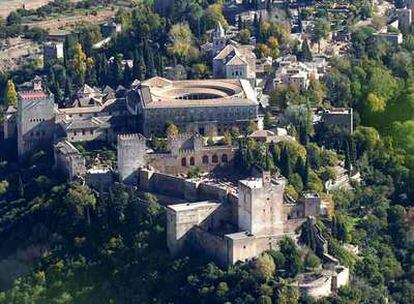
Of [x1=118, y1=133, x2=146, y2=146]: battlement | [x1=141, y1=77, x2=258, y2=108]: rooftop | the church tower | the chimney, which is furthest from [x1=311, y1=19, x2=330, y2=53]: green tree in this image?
the chimney

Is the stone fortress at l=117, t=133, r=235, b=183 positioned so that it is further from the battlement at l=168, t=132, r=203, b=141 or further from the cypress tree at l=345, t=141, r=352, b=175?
the cypress tree at l=345, t=141, r=352, b=175

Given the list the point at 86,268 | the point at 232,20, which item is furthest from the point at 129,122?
the point at 232,20

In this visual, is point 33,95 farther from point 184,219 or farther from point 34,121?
point 184,219

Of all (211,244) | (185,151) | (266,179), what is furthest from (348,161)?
(211,244)

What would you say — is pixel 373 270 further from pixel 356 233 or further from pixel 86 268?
pixel 86 268

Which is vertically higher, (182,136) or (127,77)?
(127,77)

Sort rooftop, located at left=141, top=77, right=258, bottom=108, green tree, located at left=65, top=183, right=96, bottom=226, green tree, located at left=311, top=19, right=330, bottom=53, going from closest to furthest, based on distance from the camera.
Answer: green tree, located at left=65, top=183, right=96, bottom=226, rooftop, located at left=141, top=77, right=258, bottom=108, green tree, located at left=311, top=19, right=330, bottom=53
